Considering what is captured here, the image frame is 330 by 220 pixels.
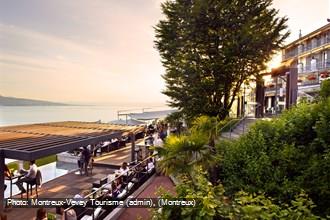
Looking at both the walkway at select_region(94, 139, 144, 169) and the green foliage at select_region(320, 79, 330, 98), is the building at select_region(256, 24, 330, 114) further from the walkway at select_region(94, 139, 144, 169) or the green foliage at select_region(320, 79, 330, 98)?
the green foliage at select_region(320, 79, 330, 98)

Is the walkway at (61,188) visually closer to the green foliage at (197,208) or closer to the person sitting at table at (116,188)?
the person sitting at table at (116,188)

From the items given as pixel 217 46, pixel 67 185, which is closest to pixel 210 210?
pixel 67 185

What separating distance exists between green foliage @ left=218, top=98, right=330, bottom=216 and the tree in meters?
7.25

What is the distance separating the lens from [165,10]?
18.3 metres

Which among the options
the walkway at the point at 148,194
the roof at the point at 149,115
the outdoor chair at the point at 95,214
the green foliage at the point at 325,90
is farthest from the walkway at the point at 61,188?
the roof at the point at 149,115

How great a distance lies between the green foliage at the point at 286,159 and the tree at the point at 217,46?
7.25 metres

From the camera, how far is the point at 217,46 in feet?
53.2

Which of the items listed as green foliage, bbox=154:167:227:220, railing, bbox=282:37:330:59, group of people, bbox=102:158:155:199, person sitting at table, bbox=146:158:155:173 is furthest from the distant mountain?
green foliage, bbox=154:167:227:220

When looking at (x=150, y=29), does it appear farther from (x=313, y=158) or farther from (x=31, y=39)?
(x=313, y=158)

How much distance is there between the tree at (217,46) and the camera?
15406 mm

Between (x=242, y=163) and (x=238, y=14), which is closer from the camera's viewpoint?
(x=242, y=163)

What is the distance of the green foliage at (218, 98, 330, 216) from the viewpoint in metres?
6.87

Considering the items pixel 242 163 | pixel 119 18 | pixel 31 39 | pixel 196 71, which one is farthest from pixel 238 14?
pixel 31 39

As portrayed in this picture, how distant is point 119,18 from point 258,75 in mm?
8636
